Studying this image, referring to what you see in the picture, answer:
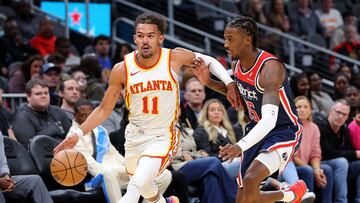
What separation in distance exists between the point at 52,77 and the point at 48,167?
7.39 ft

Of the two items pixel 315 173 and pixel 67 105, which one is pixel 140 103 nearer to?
pixel 67 105

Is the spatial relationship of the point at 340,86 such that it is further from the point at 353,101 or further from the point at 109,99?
the point at 109,99

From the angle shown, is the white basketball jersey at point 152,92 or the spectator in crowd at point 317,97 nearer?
the white basketball jersey at point 152,92

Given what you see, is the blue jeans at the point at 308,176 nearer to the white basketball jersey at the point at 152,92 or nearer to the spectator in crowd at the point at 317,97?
the spectator in crowd at the point at 317,97

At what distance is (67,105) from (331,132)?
3.47 m

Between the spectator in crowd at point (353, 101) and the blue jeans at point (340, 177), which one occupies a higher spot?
the spectator in crowd at point (353, 101)

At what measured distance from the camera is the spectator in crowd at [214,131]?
10.2 meters

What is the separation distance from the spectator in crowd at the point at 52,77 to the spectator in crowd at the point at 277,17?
20.4 feet

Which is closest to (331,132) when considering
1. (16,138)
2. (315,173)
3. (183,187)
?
(315,173)

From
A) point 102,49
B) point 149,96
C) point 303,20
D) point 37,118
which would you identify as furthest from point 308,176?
point 303,20

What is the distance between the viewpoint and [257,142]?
24.0ft

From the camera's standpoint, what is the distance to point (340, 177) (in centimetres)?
1075

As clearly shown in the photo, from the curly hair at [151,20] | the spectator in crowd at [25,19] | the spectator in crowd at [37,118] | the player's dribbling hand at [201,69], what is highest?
the spectator in crowd at [25,19]

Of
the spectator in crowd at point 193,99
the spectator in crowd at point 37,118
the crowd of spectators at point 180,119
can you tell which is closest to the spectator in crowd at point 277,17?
the crowd of spectators at point 180,119
